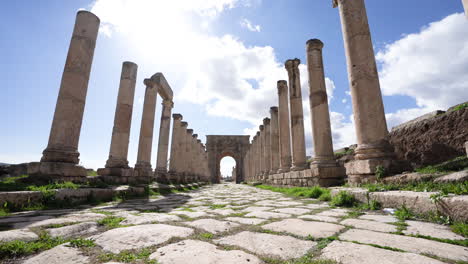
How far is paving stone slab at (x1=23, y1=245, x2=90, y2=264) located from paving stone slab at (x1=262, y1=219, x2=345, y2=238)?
5.85 feet

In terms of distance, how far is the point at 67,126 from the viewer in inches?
273

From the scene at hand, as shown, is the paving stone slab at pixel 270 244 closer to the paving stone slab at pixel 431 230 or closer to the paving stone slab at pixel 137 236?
the paving stone slab at pixel 137 236

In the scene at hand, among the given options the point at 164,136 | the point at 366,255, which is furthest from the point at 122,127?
the point at 366,255

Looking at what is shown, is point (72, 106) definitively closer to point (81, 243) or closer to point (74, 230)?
point (74, 230)

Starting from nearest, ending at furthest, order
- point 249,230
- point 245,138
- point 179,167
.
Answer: point 249,230 → point 179,167 → point 245,138

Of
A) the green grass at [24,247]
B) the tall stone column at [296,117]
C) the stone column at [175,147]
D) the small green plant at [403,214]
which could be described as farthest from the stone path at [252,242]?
the stone column at [175,147]

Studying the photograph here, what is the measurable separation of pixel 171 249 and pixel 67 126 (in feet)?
22.8

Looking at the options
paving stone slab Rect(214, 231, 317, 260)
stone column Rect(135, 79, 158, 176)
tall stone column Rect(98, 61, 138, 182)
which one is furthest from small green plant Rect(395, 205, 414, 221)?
stone column Rect(135, 79, 158, 176)

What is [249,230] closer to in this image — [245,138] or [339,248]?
[339,248]

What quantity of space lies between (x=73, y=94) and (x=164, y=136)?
A: 8931 mm

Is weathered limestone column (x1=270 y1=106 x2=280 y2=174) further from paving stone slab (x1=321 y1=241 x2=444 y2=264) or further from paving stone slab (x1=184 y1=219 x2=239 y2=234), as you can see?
paving stone slab (x1=321 y1=241 x2=444 y2=264)

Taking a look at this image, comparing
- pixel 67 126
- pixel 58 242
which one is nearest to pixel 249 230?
pixel 58 242

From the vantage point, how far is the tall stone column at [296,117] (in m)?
11.2

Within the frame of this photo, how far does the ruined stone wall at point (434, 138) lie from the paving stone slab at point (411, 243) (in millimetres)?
4978
